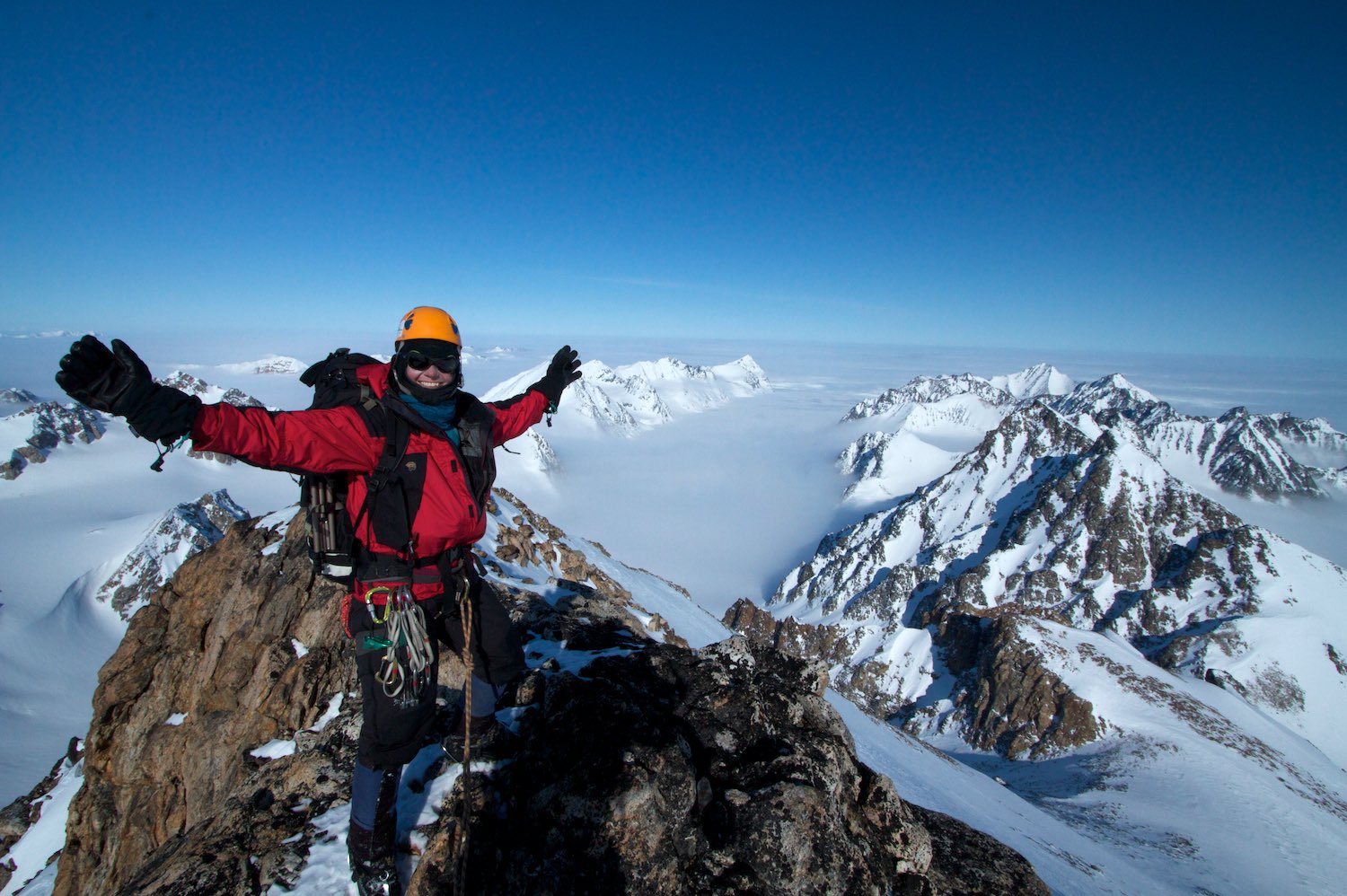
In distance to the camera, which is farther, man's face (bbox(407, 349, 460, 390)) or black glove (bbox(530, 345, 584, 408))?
black glove (bbox(530, 345, 584, 408))

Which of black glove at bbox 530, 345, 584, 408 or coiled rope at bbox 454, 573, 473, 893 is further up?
black glove at bbox 530, 345, 584, 408

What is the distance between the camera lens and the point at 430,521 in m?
5.24

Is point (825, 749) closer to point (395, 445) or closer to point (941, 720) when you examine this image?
point (395, 445)

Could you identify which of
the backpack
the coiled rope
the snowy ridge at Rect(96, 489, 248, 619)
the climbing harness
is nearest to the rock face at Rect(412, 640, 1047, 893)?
the coiled rope

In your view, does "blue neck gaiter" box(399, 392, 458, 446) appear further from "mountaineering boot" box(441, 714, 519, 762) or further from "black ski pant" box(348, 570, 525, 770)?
"mountaineering boot" box(441, 714, 519, 762)

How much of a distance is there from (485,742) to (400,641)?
169cm

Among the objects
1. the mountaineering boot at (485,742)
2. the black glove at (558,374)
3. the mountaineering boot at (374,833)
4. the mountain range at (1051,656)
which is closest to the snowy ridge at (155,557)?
the mountain range at (1051,656)

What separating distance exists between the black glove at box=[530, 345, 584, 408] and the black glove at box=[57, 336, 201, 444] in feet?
13.2

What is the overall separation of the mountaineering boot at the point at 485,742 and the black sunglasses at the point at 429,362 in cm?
372

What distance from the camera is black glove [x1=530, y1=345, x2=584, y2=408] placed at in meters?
7.51

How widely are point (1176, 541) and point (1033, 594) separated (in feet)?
128

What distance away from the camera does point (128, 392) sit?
3633 mm

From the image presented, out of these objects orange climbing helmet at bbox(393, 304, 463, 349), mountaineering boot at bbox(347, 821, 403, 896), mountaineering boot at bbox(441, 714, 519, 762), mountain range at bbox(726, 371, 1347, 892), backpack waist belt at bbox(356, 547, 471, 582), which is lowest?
mountain range at bbox(726, 371, 1347, 892)

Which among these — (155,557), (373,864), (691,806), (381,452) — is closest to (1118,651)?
(691,806)
